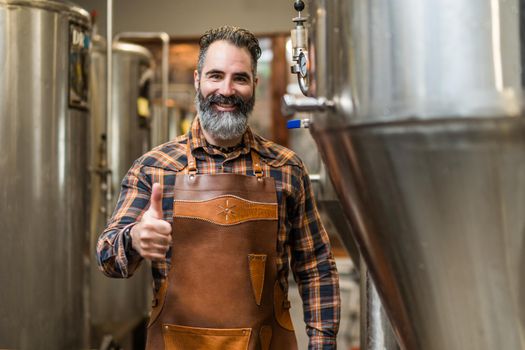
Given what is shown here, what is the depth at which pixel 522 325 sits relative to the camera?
2.89 ft

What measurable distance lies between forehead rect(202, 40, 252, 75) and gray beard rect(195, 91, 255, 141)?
0.24ft

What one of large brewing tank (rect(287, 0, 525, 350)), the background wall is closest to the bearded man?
large brewing tank (rect(287, 0, 525, 350))

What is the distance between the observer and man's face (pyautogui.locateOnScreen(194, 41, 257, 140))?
5.17 ft

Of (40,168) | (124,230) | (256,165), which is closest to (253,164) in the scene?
(256,165)

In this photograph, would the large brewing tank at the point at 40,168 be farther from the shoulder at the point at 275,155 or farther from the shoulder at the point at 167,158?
the shoulder at the point at 275,155

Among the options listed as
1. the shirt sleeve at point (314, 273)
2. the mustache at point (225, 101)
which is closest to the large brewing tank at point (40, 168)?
the mustache at point (225, 101)

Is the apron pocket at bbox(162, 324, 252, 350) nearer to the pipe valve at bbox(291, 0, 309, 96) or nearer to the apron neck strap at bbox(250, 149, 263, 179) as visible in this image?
the apron neck strap at bbox(250, 149, 263, 179)

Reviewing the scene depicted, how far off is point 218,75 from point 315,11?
55 centimetres

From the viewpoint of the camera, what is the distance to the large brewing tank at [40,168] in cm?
239

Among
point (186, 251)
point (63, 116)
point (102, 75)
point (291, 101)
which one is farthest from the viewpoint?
point (102, 75)

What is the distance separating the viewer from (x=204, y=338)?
1.50m

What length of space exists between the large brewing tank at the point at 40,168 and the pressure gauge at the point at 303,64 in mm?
1507

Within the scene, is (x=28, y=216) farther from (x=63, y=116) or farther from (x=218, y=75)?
(x=218, y=75)

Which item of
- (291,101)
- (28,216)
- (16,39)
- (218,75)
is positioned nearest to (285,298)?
(218,75)
